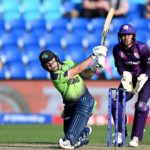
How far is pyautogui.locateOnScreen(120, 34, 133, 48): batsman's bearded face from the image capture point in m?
7.34

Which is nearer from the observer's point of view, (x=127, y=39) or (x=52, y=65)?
(x=52, y=65)

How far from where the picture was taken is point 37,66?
14.8 m

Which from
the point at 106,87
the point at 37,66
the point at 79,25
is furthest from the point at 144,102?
the point at 79,25

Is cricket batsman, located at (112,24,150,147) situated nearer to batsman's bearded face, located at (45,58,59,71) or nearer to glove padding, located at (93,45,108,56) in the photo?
glove padding, located at (93,45,108,56)

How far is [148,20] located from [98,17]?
1.28m

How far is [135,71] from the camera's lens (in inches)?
301

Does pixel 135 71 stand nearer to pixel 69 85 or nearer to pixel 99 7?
pixel 69 85

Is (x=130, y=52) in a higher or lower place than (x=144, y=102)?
higher

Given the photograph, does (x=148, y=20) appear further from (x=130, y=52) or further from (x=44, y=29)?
(x=130, y=52)

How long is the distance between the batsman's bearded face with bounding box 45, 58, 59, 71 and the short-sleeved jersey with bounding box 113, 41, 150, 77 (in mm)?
1019

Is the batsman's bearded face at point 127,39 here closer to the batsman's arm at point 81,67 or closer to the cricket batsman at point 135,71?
the cricket batsman at point 135,71

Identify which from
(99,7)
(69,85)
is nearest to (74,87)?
(69,85)

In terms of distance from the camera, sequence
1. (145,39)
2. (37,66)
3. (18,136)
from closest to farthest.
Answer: (18,136)
(37,66)
(145,39)

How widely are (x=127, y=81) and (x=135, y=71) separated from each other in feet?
0.72
